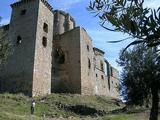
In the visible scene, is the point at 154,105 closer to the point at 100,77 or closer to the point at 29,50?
the point at 29,50

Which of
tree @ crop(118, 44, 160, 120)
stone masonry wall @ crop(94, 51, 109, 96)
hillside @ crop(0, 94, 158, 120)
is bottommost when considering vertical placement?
hillside @ crop(0, 94, 158, 120)

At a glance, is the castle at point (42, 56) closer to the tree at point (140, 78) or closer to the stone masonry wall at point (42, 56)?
the stone masonry wall at point (42, 56)

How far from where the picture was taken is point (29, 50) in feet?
115

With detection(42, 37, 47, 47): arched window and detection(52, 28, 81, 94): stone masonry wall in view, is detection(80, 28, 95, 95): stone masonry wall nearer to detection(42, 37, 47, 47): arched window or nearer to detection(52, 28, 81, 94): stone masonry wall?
detection(52, 28, 81, 94): stone masonry wall

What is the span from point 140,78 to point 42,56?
15123 mm

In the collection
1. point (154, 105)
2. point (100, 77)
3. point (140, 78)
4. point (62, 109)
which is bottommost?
point (62, 109)

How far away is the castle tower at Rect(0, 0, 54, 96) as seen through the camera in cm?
3388

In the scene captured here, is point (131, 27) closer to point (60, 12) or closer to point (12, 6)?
point (12, 6)

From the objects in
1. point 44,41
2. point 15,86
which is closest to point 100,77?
point 44,41

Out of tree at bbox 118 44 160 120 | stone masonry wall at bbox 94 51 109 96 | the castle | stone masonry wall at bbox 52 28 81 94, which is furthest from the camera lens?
stone masonry wall at bbox 94 51 109 96

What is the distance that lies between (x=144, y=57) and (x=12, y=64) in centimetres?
1746

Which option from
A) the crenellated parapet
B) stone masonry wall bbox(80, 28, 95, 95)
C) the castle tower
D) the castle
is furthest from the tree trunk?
the crenellated parapet

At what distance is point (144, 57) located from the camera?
2359 centimetres

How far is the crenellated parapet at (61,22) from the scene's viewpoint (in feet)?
162
